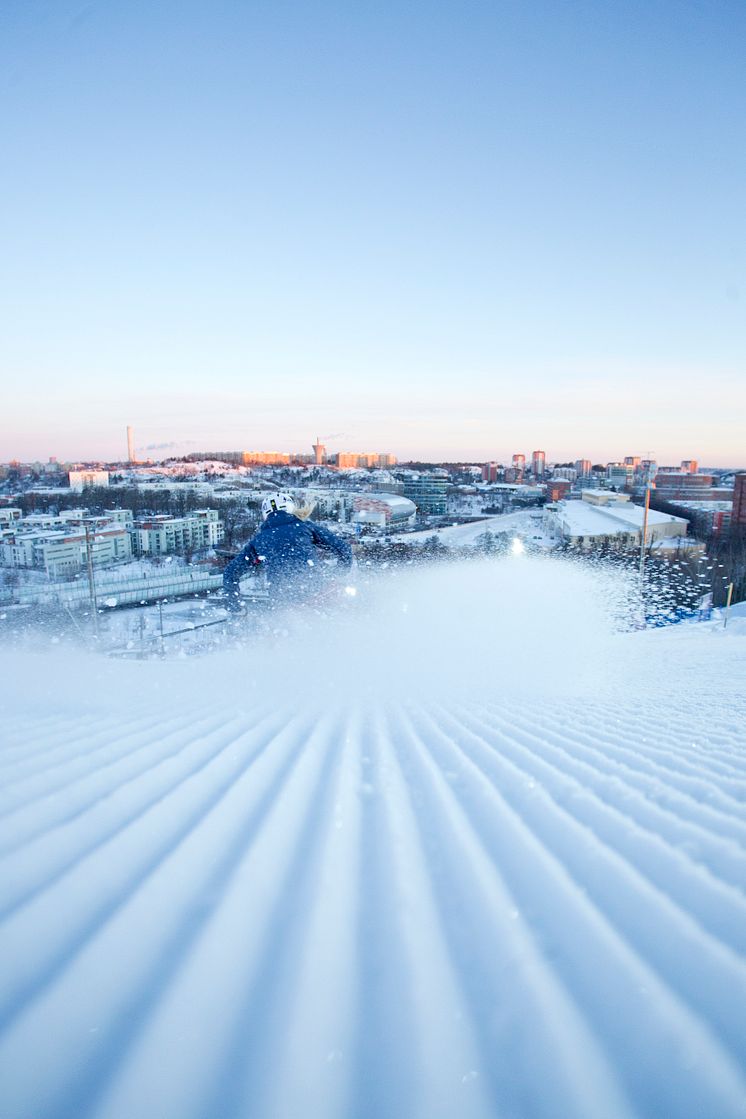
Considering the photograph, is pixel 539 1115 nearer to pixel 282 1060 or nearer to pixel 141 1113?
pixel 282 1060

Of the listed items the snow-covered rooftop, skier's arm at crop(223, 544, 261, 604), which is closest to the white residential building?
skier's arm at crop(223, 544, 261, 604)

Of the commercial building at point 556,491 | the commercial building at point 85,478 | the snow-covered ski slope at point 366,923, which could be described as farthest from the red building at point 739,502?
the commercial building at point 85,478

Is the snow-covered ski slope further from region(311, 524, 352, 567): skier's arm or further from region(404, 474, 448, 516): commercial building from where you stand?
region(404, 474, 448, 516): commercial building

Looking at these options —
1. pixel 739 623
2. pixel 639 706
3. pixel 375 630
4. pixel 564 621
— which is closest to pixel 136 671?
pixel 375 630

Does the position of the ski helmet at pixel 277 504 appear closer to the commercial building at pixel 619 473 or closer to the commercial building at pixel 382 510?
the commercial building at pixel 382 510

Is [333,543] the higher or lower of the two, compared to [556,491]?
lower

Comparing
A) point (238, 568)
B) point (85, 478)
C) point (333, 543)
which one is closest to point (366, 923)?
point (333, 543)

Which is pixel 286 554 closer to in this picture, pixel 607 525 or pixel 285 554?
pixel 285 554
